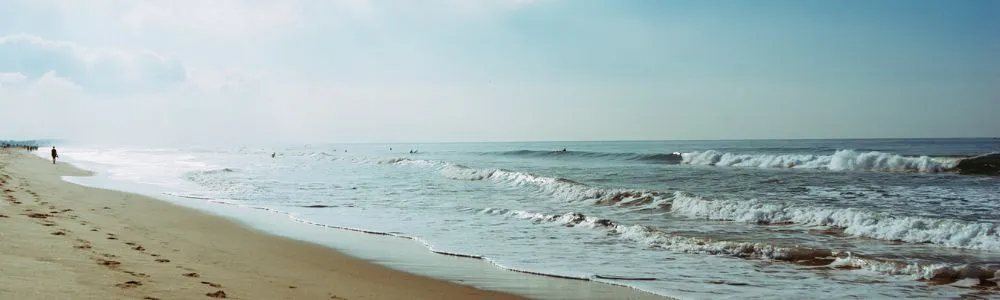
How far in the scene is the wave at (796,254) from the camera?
7.90 m

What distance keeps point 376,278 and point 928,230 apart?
32.7 ft

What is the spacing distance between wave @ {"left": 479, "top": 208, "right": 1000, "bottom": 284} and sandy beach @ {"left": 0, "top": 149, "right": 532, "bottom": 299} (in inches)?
185

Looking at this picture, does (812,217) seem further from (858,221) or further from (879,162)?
(879,162)

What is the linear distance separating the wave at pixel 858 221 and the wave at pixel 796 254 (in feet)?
7.61

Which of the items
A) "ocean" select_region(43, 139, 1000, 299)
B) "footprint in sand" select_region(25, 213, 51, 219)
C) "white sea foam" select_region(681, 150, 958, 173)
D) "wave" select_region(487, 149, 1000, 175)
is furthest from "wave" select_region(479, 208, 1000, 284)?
"white sea foam" select_region(681, 150, 958, 173)

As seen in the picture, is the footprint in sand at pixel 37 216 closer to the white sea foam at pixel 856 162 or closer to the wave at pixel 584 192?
the wave at pixel 584 192

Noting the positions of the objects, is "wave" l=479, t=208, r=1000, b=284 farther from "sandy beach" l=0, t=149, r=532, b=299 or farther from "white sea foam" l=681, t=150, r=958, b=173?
"white sea foam" l=681, t=150, r=958, b=173

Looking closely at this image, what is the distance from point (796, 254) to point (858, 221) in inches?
150

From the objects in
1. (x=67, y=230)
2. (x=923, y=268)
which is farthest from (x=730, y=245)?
(x=67, y=230)

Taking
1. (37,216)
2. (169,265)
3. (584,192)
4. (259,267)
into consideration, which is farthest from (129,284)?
(584,192)

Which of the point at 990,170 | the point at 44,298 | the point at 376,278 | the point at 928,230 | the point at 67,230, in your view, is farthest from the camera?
the point at 990,170

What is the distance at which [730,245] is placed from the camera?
9938 millimetres

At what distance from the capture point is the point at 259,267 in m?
7.80

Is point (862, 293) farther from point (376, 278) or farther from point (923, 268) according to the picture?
point (376, 278)
